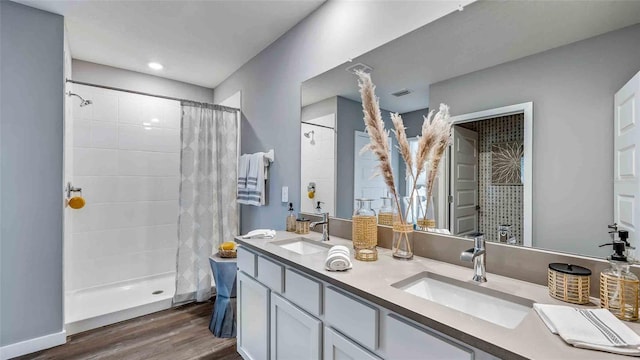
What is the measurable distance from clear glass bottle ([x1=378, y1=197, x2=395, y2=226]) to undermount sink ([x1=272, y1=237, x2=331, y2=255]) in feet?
1.25

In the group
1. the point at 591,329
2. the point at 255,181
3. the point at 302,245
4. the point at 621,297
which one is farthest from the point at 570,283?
the point at 255,181

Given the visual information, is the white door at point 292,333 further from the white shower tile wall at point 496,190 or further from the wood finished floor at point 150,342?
the white shower tile wall at point 496,190

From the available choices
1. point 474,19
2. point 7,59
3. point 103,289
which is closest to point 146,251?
point 103,289

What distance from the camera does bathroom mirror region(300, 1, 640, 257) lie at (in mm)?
895

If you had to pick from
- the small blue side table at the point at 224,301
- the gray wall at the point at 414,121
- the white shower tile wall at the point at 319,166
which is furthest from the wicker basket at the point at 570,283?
the small blue side table at the point at 224,301

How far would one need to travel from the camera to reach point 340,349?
1037 mm

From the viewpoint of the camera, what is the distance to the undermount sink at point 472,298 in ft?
2.95

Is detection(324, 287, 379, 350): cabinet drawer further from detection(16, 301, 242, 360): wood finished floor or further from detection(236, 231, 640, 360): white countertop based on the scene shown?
detection(16, 301, 242, 360): wood finished floor

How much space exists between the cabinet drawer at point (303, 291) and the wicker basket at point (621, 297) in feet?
2.90

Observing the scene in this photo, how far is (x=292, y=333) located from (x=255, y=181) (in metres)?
1.55

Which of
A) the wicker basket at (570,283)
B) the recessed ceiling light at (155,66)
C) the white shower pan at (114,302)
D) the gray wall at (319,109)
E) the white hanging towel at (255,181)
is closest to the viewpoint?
the wicker basket at (570,283)

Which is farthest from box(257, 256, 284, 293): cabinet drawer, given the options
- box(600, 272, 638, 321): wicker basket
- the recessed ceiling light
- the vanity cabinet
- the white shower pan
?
the recessed ceiling light

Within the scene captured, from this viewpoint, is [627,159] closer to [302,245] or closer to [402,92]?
[402,92]

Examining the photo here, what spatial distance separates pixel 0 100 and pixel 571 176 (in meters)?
3.21
